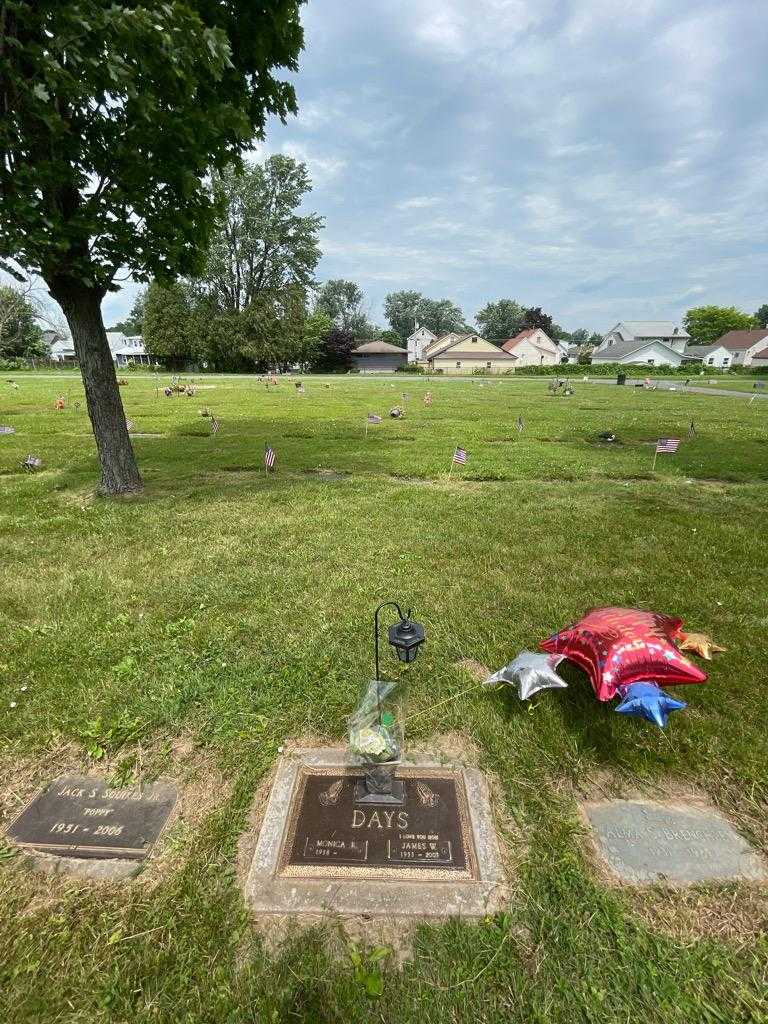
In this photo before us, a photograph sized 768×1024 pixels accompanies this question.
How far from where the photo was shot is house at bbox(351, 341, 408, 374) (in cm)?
7706

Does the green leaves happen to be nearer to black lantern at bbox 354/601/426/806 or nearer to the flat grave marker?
black lantern at bbox 354/601/426/806

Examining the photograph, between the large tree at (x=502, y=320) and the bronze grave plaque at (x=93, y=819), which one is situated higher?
the large tree at (x=502, y=320)

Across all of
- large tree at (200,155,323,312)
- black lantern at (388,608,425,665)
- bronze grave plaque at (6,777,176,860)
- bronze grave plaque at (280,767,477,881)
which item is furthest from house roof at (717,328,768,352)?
bronze grave plaque at (6,777,176,860)

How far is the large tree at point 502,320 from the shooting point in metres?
101

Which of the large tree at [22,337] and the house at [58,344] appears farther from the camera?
the house at [58,344]

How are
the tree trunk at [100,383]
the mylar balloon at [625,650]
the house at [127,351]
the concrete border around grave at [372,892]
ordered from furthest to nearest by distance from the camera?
the house at [127,351] → the tree trunk at [100,383] → the mylar balloon at [625,650] → the concrete border around grave at [372,892]

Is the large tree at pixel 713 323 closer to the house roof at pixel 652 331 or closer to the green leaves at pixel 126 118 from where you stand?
the house roof at pixel 652 331

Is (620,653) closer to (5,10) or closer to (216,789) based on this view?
(216,789)

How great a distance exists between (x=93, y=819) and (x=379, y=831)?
1.63 metres

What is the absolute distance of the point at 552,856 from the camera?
7.95ft

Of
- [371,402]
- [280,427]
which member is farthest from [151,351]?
[280,427]

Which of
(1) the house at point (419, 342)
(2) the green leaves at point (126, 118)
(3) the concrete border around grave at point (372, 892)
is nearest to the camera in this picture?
(3) the concrete border around grave at point (372, 892)

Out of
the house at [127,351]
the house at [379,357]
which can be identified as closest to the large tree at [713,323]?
the house at [379,357]

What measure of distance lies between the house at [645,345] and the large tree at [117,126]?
233ft
